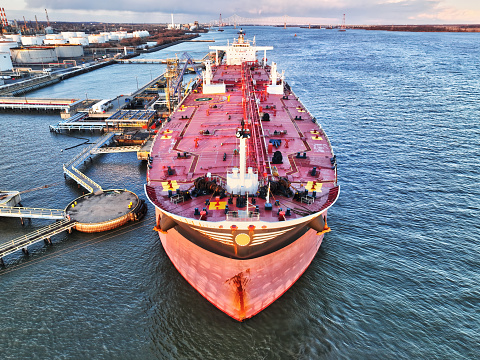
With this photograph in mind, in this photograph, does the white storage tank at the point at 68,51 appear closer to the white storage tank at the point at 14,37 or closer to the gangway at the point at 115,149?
the white storage tank at the point at 14,37

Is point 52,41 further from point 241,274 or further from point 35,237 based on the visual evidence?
→ point 241,274

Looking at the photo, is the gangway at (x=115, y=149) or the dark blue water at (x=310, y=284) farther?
the gangway at (x=115, y=149)

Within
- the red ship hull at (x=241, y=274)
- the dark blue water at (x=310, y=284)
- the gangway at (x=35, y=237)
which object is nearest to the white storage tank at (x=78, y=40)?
the dark blue water at (x=310, y=284)

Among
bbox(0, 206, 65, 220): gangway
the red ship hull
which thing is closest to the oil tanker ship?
the red ship hull

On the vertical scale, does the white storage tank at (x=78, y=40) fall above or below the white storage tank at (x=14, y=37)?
Answer: below

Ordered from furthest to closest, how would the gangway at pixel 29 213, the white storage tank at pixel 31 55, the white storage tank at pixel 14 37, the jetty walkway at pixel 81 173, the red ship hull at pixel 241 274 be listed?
the white storage tank at pixel 14 37 → the white storage tank at pixel 31 55 → the jetty walkway at pixel 81 173 → the gangway at pixel 29 213 → the red ship hull at pixel 241 274

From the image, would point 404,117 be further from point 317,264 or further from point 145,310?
point 145,310

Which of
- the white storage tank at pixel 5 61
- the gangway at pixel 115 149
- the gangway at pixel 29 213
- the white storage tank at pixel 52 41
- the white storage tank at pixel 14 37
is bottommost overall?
the gangway at pixel 29 213
